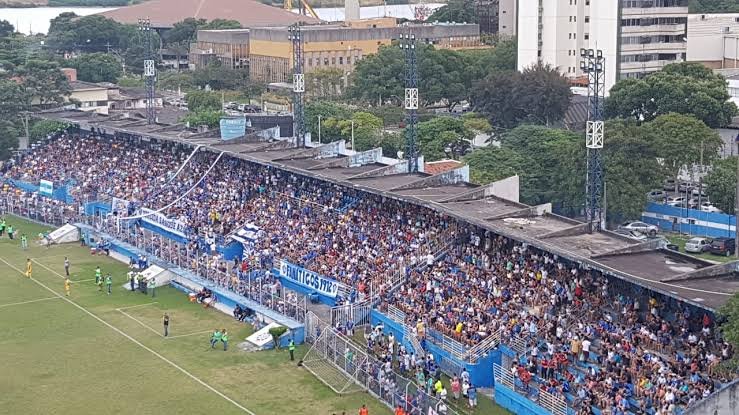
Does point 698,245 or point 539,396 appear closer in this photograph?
point 539,396

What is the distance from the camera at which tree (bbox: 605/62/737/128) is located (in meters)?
64.4

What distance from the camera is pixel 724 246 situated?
157 ft

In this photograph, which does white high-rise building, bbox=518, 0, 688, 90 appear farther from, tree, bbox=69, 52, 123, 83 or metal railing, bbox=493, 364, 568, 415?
metal railing, bbox=493, 364, 568, 415

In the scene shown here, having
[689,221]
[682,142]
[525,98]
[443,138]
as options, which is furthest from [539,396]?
[525,98]

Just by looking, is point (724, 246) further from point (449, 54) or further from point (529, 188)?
point (449, 54)

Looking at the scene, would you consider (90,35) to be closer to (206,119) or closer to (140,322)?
(206,119)

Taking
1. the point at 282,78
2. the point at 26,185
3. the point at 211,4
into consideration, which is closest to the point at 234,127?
the point at 26,185

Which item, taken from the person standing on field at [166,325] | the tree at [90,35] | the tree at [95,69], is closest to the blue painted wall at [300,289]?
the person standing on field at [166,325]

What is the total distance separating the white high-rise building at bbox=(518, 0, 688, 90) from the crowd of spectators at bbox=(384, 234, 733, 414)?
54208 millimetres

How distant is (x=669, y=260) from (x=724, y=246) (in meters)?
17.8

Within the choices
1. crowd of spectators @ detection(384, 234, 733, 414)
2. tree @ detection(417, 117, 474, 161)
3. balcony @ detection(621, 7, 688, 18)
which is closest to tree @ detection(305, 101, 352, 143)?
tree @ detection(417, 117, 474, 161)

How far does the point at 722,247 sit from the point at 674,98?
62.1 ft

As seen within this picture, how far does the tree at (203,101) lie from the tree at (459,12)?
49.7 meters

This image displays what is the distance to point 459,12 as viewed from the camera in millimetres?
133250
